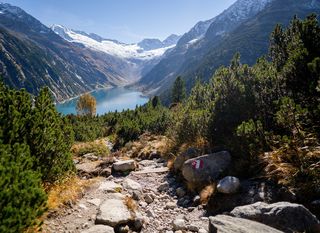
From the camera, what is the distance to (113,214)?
24.7 feet

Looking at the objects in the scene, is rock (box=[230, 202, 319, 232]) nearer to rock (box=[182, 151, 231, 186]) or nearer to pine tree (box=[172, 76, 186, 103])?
rock (box=[182, 151, 231, 186])

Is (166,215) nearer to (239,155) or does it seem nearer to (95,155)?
(239,155)

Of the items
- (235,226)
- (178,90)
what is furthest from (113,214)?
(178,90)

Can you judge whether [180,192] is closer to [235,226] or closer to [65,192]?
[65,192]

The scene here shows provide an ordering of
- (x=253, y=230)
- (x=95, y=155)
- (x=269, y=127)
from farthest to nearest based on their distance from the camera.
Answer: (x=95, y=155), (x=269, y=127), (x=253, y=230)

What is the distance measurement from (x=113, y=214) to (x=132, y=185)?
11.1 feet

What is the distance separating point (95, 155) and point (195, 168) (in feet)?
39.7

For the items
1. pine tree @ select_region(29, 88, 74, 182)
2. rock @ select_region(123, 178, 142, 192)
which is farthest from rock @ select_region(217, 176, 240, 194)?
pine tree @ select_region(29, 88, 74, 182)

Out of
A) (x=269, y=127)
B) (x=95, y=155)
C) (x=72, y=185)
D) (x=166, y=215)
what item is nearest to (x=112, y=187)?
(x=72, y=185)

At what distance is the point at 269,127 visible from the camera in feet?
33.7

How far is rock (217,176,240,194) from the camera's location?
8523 mm

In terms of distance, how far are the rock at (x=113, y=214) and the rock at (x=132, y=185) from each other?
2.30 metres

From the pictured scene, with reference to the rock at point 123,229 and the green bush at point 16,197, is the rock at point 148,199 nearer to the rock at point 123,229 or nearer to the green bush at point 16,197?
the rock at point 123,229

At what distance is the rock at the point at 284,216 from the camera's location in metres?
6.33
